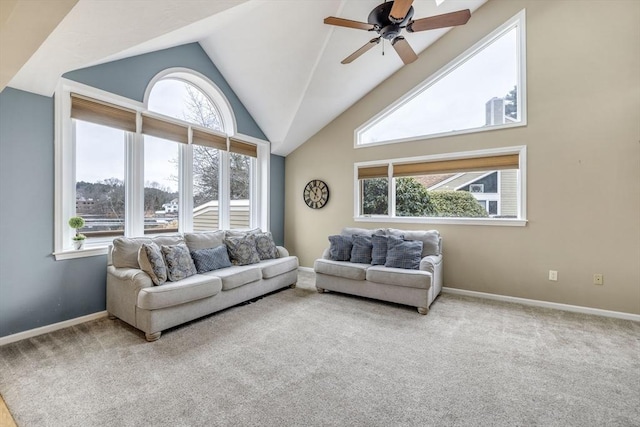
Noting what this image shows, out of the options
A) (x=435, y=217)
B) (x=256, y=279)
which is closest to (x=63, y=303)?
(x=256, y=279)

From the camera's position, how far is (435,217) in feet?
14.9

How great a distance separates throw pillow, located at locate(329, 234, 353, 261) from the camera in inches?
172

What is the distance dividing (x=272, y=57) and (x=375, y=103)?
1.93 meters

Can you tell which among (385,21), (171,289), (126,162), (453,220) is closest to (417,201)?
(453,220)

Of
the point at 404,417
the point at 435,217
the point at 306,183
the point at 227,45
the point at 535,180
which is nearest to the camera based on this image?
the point at 404,417

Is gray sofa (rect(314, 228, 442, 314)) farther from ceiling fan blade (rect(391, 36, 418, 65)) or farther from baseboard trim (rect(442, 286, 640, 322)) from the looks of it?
ceiling fan blade (rect(391, 36, 418, 65))

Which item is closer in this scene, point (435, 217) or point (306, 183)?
point (435, 217)

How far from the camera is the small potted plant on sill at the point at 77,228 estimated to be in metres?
3.01

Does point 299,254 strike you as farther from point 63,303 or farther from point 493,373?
point 493,373

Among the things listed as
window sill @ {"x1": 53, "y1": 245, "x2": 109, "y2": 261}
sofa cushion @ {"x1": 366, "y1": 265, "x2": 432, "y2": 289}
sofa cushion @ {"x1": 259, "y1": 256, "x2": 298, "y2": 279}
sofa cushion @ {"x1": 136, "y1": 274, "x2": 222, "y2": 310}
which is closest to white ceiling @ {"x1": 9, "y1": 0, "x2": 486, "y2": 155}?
window sill @ {"x1": 53, "y1": 245, "x2": 109, "y2": 261}

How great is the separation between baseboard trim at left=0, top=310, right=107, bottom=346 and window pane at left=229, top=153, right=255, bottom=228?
2.31 m

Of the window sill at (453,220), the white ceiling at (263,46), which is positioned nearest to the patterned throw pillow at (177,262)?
the white ceiling at (263,46)

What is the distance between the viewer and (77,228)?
3148 mm

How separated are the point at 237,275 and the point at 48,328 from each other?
74.5 inches
